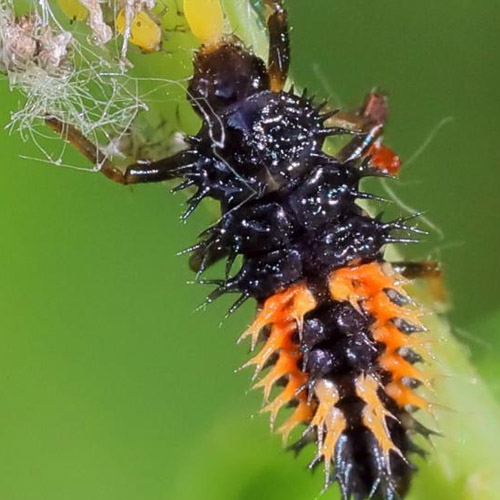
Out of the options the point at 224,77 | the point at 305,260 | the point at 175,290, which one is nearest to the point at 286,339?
the point at 305,260

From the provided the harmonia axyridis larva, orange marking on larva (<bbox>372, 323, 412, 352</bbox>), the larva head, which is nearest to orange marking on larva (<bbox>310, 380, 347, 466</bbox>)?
the harmonia axyridis larva

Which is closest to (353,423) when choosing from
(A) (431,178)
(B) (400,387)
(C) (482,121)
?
(B) (400,387)

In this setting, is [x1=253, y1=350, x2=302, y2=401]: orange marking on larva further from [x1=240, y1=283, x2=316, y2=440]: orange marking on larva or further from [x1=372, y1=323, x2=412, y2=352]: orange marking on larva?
[x1=372, y1=323, x2=412, y2=352]: orange marking on larva

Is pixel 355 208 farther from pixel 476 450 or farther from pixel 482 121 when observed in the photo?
pixel 482 121

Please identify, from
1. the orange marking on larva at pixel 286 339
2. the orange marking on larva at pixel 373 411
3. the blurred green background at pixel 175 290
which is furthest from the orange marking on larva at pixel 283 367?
the blurred green background at pixel 175 290

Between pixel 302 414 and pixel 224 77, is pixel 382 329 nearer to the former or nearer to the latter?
pixel 302 414

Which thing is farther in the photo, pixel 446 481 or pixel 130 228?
pixel 130 228
